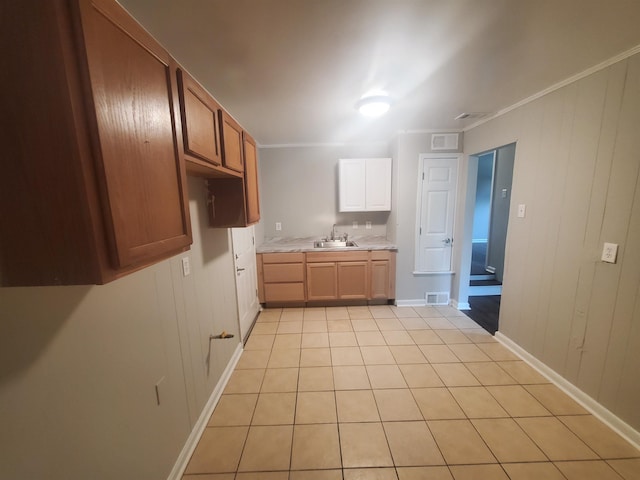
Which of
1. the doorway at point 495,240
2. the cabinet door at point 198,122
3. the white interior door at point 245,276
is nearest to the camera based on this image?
the cabinet door at point 198,122

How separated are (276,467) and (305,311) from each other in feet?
6.54

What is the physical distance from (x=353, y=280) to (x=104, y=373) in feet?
8.97

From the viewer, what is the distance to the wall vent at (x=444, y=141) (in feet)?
9.95

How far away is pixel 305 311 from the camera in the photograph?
334 cm

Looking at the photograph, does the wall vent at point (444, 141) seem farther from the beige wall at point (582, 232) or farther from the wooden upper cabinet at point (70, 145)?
the wooden upper cabinet at point (70, 145)

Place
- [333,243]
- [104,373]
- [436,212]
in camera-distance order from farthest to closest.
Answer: [333,243], [436,212], [104,373]

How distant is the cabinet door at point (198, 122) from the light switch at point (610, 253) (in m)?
2.54

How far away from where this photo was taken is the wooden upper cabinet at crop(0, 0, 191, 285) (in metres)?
0.53

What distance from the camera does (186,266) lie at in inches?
60.0

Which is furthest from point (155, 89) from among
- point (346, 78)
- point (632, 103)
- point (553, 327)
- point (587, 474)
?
point (553, 327)

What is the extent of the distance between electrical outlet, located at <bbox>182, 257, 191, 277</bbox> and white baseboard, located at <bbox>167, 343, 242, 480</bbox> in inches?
38.9

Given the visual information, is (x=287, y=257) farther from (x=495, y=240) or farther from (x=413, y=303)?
(x=495, y=240)

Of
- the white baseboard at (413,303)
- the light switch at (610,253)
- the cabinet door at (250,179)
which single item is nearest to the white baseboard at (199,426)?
the cabinet door at (250,179)

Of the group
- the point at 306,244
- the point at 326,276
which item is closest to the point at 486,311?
the point at 326,276
